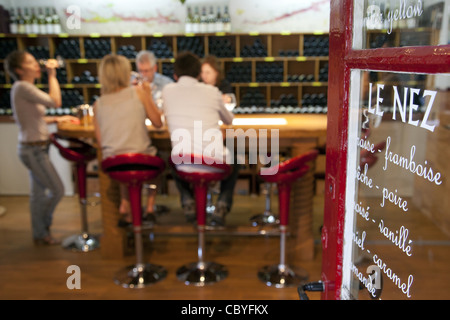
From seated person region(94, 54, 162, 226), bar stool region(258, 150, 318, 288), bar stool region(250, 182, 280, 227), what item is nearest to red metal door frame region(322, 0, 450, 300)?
bar stool region(258, 150, 318, 288)

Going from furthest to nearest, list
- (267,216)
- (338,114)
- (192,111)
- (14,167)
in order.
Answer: (14,167) → (267,216) → (192,111) → (338,114)

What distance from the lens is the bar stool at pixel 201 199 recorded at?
3209 millimetres

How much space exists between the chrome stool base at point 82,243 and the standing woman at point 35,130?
0.15 meters

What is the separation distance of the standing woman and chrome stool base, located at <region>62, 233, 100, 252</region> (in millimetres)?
150

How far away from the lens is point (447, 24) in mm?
672

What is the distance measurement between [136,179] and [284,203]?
111 cm

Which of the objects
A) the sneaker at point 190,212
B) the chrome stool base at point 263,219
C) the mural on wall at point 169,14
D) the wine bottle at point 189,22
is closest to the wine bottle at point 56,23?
the mural on wall at point 169,14

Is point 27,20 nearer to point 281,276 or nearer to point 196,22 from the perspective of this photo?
point 196,22

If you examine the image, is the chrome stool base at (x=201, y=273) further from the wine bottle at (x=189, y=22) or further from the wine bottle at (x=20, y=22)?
the wine bottle at (x=20, y=22)

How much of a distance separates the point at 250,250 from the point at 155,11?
4.01 metres

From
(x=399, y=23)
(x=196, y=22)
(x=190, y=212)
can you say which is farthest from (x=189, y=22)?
(x=399, y=23)

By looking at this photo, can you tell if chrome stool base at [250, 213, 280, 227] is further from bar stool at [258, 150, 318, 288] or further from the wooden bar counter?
bar stool at [258, 150, 318, 288]

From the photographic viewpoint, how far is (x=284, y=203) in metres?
3.37

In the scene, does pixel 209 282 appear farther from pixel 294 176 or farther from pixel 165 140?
pixel 165 140
